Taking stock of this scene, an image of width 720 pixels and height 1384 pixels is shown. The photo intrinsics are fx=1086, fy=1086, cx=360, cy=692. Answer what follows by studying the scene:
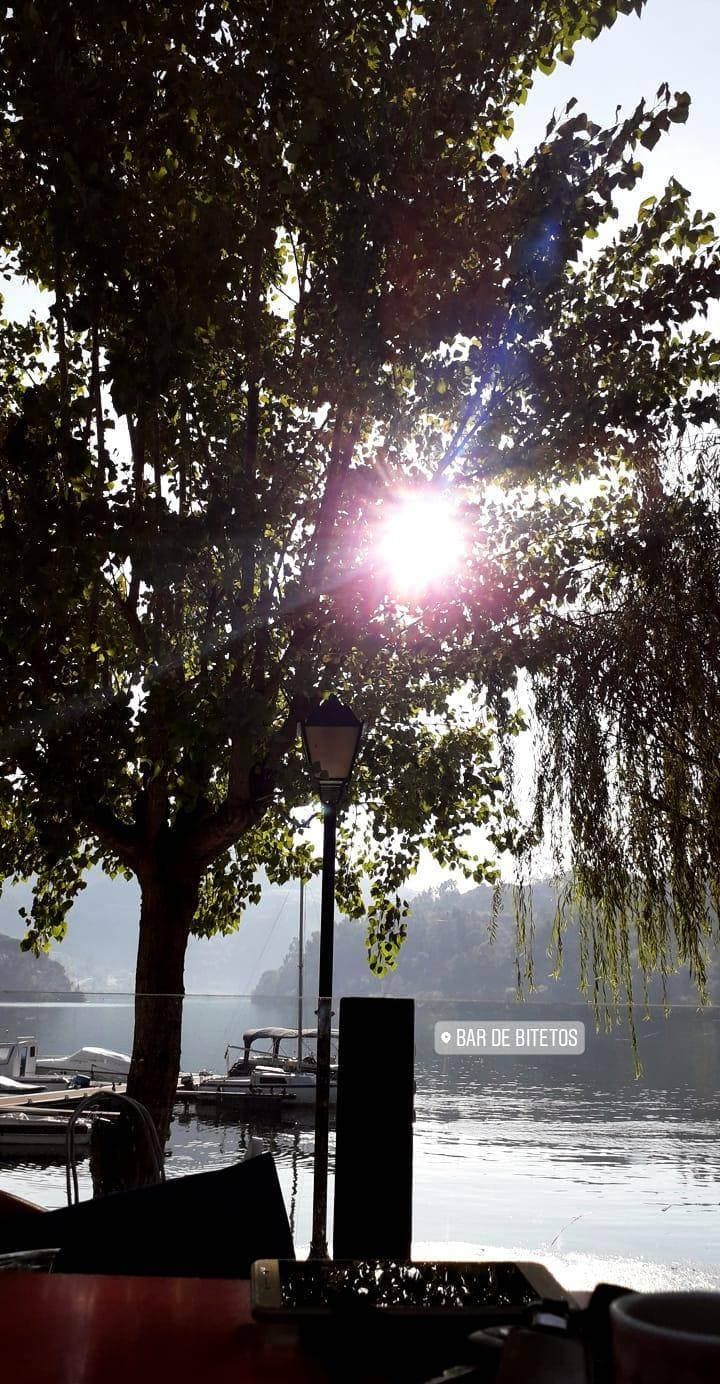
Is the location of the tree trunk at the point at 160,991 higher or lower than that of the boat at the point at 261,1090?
higher

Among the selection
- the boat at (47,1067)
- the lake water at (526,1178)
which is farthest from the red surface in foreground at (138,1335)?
the boat at (47,1067)

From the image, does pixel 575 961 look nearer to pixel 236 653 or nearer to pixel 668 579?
pixel 668 579

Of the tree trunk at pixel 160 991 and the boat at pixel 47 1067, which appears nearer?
the tree trunk at pixel 160 991

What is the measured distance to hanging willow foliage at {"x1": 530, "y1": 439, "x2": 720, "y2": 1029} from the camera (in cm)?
520

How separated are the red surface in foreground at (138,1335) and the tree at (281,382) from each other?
16.0 ft

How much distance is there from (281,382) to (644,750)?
4.50 m

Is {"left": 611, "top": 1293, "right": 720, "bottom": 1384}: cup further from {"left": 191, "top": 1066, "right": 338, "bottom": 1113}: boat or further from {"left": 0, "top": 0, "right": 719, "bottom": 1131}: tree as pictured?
{"left": 191, "top": 1066, "right": 338, "bottom": 1113}: boat

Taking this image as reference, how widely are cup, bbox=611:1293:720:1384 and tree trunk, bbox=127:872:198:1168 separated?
25.0ft

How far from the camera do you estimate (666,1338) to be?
1.82ft

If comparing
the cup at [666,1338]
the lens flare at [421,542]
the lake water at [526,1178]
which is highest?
the lens flare at [421,542]

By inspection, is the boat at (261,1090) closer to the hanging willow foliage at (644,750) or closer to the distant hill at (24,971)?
the hanging willow foliage at (644,750)

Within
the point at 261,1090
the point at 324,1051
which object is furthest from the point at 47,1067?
the point at 324,1051

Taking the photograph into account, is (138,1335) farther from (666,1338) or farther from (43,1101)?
(43,1101)

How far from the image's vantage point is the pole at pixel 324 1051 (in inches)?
211
